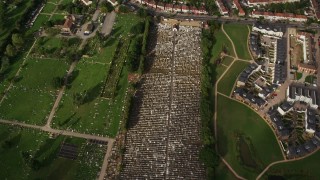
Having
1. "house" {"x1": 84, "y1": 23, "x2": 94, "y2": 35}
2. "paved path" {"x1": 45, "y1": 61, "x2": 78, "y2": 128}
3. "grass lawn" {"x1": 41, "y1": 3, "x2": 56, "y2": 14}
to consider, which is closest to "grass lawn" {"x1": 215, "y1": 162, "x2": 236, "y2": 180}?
"paved path" {"x1": 45, "y1": 61, "x2": 78, "y2": 128}

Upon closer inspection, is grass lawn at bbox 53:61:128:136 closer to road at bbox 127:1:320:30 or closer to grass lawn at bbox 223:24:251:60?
Answer: road at bbox 127:1:320:30

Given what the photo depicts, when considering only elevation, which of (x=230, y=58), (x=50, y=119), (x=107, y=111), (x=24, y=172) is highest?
(x=230, y=58)

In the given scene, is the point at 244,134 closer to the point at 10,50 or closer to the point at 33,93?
the point at 33,93

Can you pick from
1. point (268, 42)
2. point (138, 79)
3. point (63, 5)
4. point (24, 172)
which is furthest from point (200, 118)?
point (63, 5)

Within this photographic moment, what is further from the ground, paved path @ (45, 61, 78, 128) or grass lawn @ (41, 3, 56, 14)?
grass lawn @ (41, 3, 56, 14)

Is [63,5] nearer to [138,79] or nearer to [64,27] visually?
[64,27]
